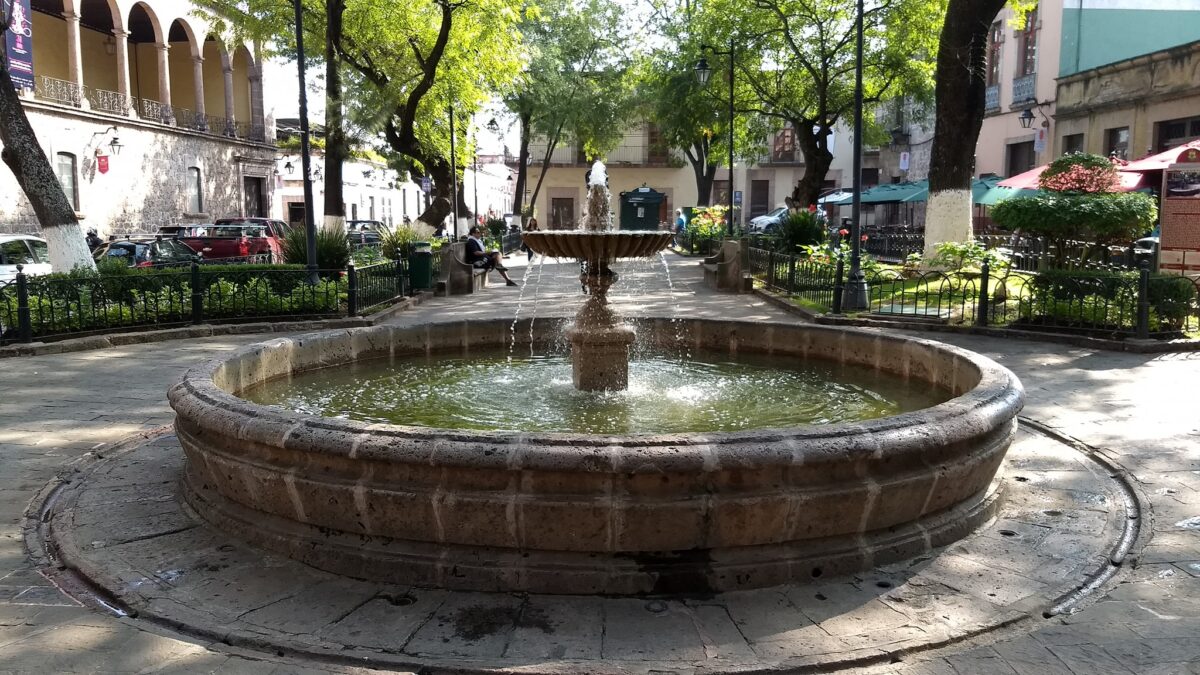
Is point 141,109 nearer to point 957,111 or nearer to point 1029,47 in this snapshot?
point 957,111

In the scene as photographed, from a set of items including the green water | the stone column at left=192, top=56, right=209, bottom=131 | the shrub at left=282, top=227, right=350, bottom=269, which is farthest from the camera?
the stone column at left=192, top=56, right=209, bottom=131

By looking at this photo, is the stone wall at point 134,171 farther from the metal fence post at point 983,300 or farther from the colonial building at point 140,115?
the metal fence post at point 983,300

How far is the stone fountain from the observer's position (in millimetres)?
6418

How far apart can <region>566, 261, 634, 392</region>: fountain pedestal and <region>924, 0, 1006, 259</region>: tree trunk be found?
419 inches

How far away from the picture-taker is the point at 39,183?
12.6 m

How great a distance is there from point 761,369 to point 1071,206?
7462mm

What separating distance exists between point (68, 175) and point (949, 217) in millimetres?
24473

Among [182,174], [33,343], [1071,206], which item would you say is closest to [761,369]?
[1071,206]

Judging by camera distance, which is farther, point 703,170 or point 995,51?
point 703,170

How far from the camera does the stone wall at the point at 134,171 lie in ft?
81.9

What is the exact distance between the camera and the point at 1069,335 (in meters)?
10.9

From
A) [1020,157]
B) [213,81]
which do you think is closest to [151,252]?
[213,81]

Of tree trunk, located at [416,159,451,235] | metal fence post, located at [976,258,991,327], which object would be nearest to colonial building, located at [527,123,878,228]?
tree trunk, located at [416,159,451,235]

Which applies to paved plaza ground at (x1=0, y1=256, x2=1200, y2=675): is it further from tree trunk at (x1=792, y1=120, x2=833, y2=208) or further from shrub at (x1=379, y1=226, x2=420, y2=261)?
tree trunk at (x1=792, y1=120, x2=833, y2=208)
